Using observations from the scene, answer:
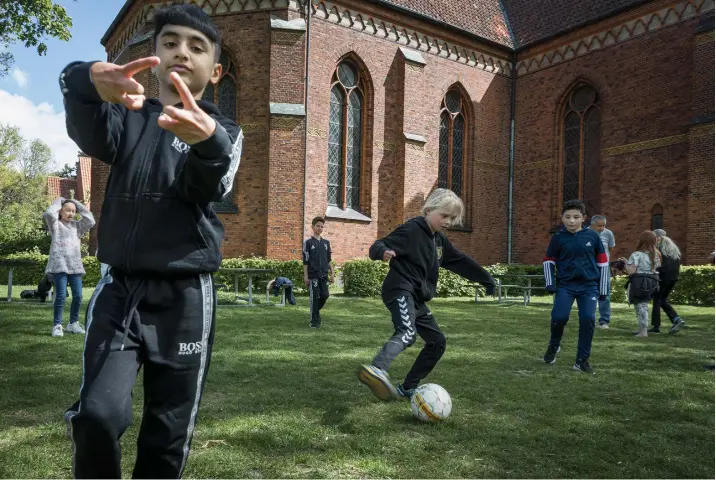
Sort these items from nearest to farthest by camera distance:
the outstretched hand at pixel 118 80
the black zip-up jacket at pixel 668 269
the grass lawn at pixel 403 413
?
the outstretched hand at pixel 118 80
the grass lawn at pixel 403 413
the black zip-up jacket at pixel 668 269

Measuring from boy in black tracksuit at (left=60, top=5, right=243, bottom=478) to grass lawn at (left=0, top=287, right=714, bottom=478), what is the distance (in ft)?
4.32

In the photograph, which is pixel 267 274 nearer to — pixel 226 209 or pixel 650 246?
pixel 226 209

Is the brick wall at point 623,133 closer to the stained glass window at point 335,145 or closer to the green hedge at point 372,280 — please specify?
the green hedge at point 372,280

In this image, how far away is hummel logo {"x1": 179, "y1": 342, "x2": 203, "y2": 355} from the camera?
201 centimetres

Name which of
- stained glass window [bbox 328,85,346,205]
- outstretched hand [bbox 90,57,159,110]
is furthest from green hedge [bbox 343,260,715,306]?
outstretched hand [bbox 90,57,159,110]

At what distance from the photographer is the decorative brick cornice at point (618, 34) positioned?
18047 mm

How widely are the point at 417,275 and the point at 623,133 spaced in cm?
1801

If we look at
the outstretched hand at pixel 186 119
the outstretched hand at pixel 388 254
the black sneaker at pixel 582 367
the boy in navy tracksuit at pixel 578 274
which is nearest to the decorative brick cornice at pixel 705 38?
the boy in navy tracksuit at pixel 578 274

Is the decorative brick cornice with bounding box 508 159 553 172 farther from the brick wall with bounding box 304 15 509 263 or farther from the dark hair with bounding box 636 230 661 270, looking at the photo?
the dark hair with bounding box 636 230 661 270

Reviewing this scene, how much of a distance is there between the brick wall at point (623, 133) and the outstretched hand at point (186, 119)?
19.3 m

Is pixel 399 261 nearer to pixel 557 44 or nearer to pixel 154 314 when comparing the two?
pixel 154 314

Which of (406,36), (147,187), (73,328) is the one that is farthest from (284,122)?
(147,187)

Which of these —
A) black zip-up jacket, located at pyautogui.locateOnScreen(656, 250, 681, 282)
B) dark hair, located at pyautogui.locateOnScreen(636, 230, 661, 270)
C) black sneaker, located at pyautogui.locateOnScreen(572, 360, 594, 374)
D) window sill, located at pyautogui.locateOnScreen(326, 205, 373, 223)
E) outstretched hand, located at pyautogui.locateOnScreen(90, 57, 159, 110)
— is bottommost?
black sneaker, located at pyautogui.locateOnScreen(572, 360, 594, 374)

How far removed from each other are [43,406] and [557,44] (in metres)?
22.3
